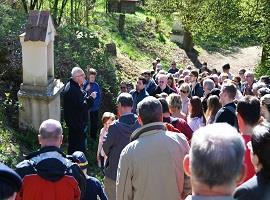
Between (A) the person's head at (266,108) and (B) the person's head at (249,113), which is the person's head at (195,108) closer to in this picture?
(A) the person's head at (266,108)

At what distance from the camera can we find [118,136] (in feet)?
20.3

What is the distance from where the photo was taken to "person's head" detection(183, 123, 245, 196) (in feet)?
8.89

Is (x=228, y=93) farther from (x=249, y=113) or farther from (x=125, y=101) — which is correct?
(x=249, y=113)

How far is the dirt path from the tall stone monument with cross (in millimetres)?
19511

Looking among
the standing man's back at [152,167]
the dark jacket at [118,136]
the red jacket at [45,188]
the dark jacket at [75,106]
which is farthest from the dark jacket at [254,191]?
the dark jacket at [75,106]

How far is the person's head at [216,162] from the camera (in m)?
2.71

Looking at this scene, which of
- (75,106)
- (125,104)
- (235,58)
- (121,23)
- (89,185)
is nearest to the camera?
(89,185)

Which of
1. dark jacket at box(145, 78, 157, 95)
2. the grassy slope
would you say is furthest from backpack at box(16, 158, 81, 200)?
dark jacket at box(145, 78, 157, 95)

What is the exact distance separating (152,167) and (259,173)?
1.32m

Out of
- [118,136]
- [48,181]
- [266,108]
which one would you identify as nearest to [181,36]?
[266,108]

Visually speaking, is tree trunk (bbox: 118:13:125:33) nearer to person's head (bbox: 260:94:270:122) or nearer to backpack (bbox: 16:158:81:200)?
person's head (bbox: 260:94:270:122)

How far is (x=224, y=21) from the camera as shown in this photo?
24781mm

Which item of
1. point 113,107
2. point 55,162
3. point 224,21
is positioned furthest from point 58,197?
point 224,21

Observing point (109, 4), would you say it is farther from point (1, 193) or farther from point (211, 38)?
point (1, 193)
